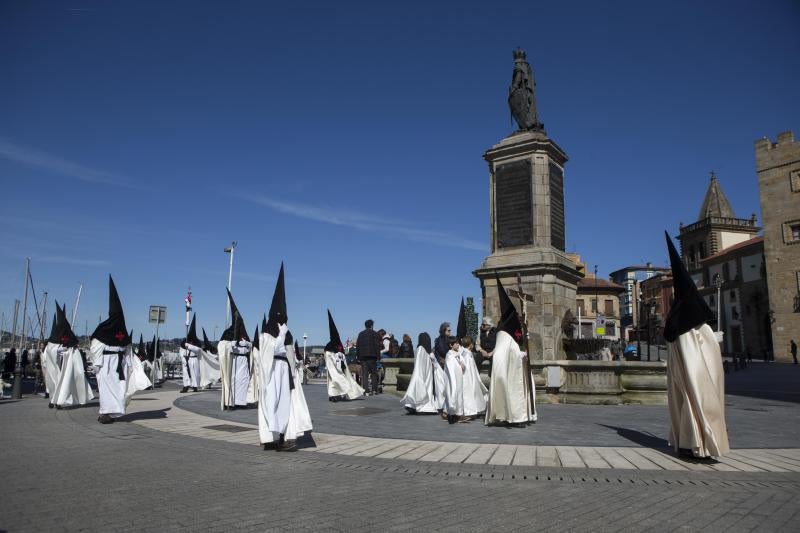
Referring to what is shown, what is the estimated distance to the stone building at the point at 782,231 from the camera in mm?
50719

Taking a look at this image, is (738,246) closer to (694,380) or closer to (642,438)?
(642,438)

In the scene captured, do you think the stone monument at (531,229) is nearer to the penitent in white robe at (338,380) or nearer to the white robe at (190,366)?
the penitent in white robe at (338,380)

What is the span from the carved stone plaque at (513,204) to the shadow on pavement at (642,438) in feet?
23.8

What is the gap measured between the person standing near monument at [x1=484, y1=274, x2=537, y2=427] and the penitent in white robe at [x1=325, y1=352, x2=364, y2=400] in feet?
22.6

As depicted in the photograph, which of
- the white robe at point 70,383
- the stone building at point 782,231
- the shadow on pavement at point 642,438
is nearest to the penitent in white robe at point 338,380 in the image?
the white robe at point 70,383

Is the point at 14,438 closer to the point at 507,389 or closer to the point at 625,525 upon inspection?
the point at 507,389

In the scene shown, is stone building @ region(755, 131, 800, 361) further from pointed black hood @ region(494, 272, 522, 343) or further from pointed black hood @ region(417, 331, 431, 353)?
pointed black hood @ region(494, 272, 522, 343)

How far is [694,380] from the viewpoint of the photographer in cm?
705

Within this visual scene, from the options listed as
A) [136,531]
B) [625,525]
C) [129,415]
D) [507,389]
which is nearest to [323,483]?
[136,531]

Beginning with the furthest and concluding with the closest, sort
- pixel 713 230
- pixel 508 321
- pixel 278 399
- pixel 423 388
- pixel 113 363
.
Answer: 1. pixel 713 230
2. pixel 423 388
3. pixel 113 363
4. pixel 508 321
5. pixel 278 399

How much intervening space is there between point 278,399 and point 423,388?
557 cm

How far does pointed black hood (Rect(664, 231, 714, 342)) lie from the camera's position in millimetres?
7301

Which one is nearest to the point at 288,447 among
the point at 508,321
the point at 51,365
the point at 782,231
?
the point at 508,321

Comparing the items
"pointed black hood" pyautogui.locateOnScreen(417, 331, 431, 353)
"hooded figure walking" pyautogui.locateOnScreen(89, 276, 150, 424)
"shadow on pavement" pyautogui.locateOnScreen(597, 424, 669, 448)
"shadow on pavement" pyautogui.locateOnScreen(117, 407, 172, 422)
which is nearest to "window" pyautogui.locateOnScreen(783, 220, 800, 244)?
"pointed black hood" pyautogui.locateOnScreen(417, 331, 431, 353)
